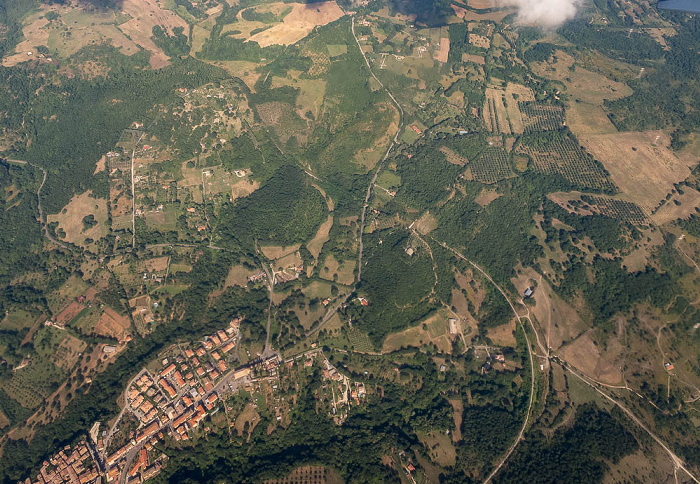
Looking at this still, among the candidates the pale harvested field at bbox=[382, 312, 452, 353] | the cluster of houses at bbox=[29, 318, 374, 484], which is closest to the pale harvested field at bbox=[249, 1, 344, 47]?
the cluster of houses at bbox=[29, 318, 374, 484]

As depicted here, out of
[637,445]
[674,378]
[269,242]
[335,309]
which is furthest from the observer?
[269,242]

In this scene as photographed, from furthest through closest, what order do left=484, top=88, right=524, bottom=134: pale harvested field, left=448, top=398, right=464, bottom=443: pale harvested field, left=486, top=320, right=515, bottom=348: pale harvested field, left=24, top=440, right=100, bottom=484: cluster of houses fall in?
left=484, top=88, right=524, bottom=134: pale harvested field → left=486, top=320, right=515, bottom=348: pale harvested field → left=448, top=398, right=464, bottom=443: pale harvested field → left=24, top=440, right=100, bottom=484: cluster of houses

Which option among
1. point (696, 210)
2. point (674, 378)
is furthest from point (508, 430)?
point (696, 210)

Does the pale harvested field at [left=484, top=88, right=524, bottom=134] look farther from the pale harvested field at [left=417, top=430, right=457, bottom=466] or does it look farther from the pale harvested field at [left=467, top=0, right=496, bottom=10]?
the pale harvested field at [left=417, top=430, right=457, bottom=466]

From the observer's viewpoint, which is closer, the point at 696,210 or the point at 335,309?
the point at 335,309

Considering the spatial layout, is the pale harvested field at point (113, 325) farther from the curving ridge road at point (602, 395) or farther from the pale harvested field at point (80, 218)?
the curving ridge road at point (602, 395)

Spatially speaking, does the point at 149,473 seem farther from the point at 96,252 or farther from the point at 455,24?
the point at 455,24

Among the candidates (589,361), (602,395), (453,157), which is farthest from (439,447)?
(453,157)
